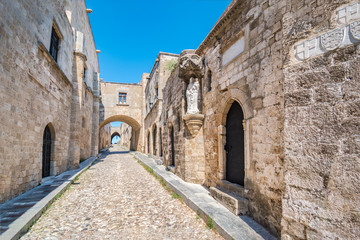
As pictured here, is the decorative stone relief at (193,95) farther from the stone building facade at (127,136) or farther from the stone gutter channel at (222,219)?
the stone building facade at (127,136)

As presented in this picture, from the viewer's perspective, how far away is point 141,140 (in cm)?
1986

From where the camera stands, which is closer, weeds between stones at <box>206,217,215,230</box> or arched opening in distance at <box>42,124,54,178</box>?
weeds between stones at <box>206,217,215,230</box>

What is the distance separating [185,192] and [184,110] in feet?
8.35

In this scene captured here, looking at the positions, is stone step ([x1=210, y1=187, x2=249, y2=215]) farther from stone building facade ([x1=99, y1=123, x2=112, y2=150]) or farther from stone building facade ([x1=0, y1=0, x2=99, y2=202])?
stone building facade ([x1=99, y1=123, x2=112, y2=150])

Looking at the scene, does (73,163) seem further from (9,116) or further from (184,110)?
(184,110)

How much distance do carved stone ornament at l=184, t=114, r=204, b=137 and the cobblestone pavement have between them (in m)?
1.85

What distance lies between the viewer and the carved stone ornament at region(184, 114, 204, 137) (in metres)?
5.27

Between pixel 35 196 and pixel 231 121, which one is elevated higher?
pixel 231 121

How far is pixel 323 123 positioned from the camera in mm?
1689

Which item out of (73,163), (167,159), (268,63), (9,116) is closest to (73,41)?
(73,163)

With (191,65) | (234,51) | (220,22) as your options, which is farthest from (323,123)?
(191,65)

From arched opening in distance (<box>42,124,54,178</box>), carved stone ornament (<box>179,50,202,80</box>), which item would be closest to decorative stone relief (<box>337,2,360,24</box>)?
carved stone ornament (<box>179,50,202,80</box>)

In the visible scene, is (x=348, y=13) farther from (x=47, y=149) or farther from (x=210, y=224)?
(x=47, y=149)

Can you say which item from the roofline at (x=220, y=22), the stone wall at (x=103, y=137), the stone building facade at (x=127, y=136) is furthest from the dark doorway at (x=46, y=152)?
the stone building facade at (x=127, y=136)
